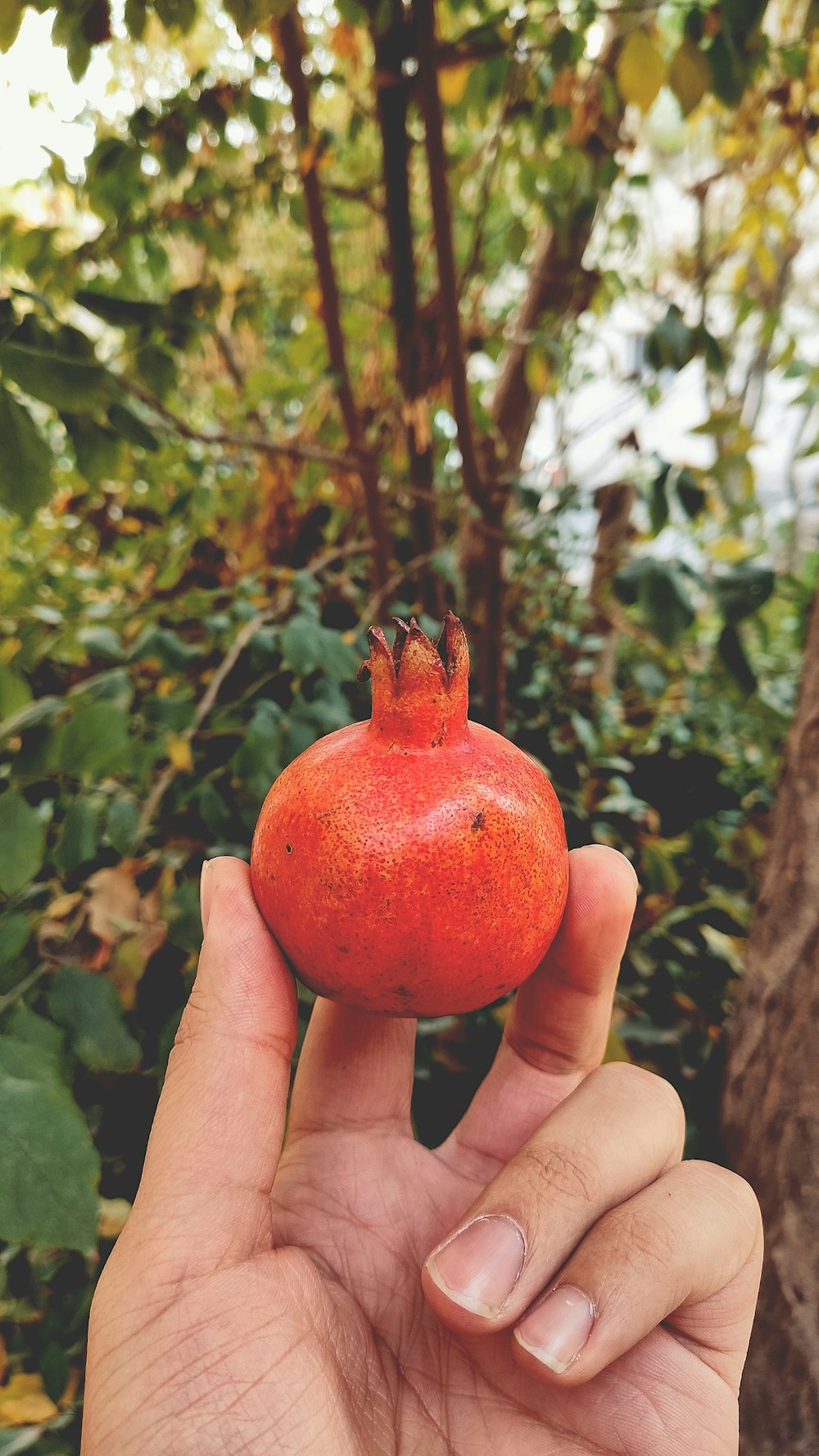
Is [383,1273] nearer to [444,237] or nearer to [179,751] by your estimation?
[179,751]

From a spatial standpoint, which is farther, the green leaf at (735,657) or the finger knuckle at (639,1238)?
the green leaf at (735,657)

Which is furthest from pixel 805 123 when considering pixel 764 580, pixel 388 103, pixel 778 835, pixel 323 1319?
pixel 323 1319

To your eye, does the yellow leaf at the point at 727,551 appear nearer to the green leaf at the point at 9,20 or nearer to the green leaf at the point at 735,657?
the green leaf at the point at 735,657

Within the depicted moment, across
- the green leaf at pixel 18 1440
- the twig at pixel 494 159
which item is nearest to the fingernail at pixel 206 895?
the green leaf at pixel 18 1440

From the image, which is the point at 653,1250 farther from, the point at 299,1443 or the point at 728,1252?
the point at 299,1443

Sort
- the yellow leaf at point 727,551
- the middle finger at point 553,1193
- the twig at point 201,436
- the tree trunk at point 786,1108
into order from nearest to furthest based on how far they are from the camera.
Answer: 1. the middle finger at point 553,1193
2. the tree trunk at point 786,1108
3. the twig at point 201,436
4. the yellow leaf at point 727,551

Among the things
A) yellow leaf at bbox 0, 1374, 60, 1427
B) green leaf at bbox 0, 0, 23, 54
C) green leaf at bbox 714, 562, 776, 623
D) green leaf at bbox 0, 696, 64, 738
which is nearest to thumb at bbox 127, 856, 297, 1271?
green leaf at bbox 0, 696, 64, 738

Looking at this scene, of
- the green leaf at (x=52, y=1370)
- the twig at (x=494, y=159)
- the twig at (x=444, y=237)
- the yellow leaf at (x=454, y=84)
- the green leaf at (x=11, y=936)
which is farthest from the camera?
the yellow leaf at (x=454, y=84)
